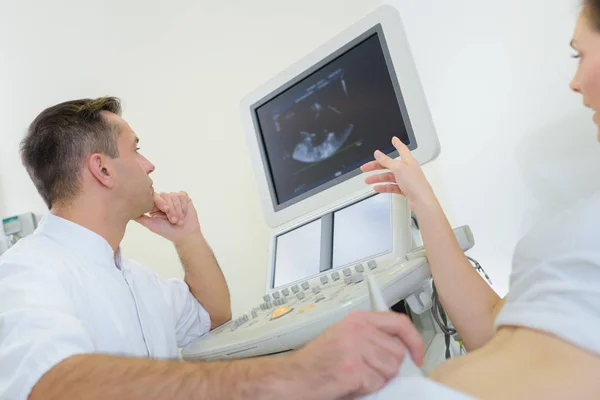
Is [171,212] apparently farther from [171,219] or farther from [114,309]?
[114,309]

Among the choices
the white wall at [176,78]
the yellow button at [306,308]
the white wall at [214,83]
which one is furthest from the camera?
the white wall at [176,78]

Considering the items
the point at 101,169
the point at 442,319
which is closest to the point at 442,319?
the point at 442,319

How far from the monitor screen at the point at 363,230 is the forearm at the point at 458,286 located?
0.15 meters

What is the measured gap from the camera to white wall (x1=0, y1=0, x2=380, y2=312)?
1.98 meters

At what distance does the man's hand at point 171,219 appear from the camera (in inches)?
62.9

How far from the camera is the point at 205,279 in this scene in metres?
1.58

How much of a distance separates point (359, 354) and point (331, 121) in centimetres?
92

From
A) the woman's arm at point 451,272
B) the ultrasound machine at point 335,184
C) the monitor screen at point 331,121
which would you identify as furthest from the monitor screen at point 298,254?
the woman's arm at point 451,272

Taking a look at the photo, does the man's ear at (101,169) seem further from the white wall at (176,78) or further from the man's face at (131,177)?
the white wall at (176,78)

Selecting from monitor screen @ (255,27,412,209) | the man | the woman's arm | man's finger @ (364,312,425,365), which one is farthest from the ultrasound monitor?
man's finger @ (364,312,425,365)

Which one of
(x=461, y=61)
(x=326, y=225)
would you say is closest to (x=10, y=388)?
(x=326, y=225)

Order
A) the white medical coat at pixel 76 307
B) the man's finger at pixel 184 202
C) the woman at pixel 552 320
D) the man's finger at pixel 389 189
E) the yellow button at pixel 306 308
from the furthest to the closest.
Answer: the man's finger at pixel 184 202
the man's finger at pixel 389 189
the yellow button at pixel 306 308
the white medical coat at pixel 76 307
the woman at pixel 552 320

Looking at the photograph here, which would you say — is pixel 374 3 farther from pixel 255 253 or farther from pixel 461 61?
pixel 255 253

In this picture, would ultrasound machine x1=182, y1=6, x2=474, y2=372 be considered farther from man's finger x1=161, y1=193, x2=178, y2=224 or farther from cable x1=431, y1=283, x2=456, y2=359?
man's finger x1=161, y1=193, x2=178, y2=224
